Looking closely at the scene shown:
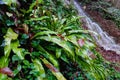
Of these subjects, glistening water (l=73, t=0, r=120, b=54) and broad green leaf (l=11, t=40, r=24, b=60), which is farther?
glistening water (l=73, t=0, r=120, b=54)

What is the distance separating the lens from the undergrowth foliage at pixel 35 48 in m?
4.04

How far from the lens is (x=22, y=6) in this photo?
5.31 m

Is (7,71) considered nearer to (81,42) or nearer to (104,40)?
(81,42)

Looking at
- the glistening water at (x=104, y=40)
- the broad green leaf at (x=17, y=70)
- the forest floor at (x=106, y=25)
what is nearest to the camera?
the broad green leaf at (x=17, y=70)

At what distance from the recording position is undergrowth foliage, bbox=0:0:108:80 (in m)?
4.04

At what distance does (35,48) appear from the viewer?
452 cm

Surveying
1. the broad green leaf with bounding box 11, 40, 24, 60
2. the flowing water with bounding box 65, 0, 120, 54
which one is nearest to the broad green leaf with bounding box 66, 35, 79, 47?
the broad green leaf with bounding box 11, 40, 24, 60

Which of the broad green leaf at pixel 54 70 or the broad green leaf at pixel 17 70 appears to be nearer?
the broad green leaf at pixel 17 70

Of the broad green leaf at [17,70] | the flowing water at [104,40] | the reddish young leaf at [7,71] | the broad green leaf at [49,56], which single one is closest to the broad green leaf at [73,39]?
the broad green leaf at [49,56]

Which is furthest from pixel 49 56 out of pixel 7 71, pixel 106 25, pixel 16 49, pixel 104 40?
pixel 106 25

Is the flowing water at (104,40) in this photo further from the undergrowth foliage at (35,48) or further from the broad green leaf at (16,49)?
the broad green leaf at (16,49)

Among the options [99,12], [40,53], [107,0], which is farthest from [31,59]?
[107,0]

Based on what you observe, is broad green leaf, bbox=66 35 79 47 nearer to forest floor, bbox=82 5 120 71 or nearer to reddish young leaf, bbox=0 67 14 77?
reddish young leaf, bbox=0 67 14 77

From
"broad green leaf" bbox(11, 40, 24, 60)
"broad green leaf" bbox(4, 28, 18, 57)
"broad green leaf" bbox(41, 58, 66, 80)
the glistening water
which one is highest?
"broad green leaf" bbox(4, 28, 18, 57)
